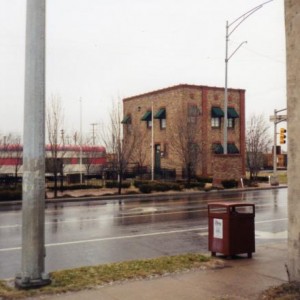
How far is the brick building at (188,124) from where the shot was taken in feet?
142

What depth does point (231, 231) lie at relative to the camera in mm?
9023

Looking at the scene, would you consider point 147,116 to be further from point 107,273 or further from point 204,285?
point 204,285

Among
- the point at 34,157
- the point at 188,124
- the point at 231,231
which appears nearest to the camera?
the point at 34,157

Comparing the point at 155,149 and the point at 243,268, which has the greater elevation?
the point at 155,149

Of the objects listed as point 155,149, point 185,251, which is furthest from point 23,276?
point 155,149

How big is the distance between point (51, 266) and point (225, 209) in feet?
11.7

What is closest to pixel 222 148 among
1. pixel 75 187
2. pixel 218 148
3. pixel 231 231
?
pixel 218 148

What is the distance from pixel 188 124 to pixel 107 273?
33113 millimetres

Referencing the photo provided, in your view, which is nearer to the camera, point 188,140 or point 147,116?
point 188,140

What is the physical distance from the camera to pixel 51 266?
366 inches

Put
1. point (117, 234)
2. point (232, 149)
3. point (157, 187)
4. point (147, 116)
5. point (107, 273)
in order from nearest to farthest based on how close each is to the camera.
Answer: point (107, 273) → point (117, 234) → point (157, 187) → point (232, 149) → point (147, 116)

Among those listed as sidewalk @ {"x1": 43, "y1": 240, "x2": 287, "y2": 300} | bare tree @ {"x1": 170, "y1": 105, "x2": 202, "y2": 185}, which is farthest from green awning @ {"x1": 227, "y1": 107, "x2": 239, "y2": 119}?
sidewalk @ {"x1": 43, "y1": 240, "x2": 287, "y2": 300}

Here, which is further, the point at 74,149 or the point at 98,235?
the point at 74,149

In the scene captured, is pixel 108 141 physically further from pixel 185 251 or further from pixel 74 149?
pixel 185 251
